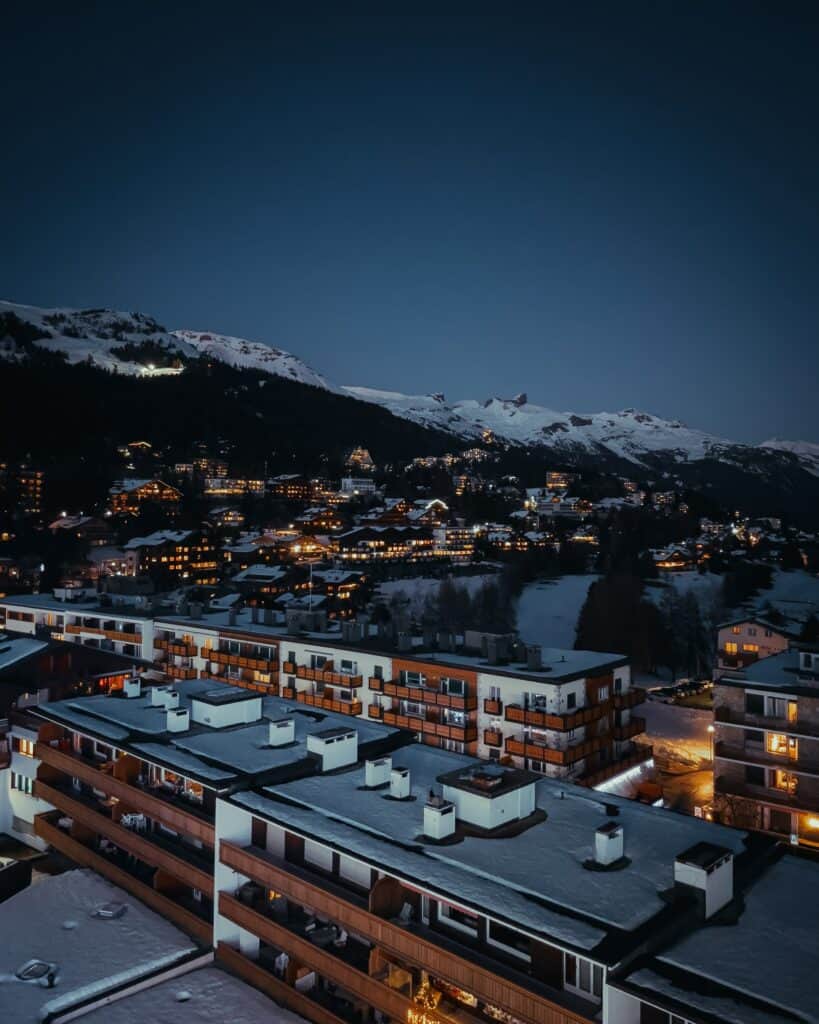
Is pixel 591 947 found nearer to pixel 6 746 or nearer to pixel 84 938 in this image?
pixel 84 938

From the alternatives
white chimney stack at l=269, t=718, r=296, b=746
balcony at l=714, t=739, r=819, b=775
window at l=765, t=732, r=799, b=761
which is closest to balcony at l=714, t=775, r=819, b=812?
balcony at l=714, t=739, r=819, b=775

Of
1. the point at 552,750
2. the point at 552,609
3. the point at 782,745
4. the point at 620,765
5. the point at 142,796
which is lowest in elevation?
the point at 552,609

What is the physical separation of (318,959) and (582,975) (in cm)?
525

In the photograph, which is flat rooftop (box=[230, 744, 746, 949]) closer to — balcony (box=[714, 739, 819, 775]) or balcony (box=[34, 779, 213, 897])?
balcony (box=[34, 779, 213, 897])

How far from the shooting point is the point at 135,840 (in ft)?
63.5

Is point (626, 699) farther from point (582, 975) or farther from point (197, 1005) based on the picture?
point (197, 1005)

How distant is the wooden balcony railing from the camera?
14562 mm

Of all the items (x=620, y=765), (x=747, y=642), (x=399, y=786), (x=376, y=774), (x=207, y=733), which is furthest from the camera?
(x=747, y=642)

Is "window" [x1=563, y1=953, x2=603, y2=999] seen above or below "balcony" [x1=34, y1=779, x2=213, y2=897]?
above

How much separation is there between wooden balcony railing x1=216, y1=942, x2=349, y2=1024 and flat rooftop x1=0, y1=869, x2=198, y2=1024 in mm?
1044

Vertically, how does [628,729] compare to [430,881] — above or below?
below

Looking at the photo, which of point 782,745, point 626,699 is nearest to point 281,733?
point 626,699

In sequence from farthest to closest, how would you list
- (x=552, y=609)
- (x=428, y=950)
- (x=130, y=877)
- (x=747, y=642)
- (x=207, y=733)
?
1. (x=552, y=609)
2. (x=747, y=642)
3. (x=207, y=733)
4. (x=130, y=877)
5. (x=428, y=950)

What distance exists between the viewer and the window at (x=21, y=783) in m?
27.2
